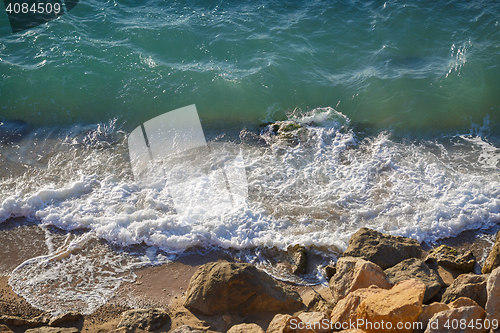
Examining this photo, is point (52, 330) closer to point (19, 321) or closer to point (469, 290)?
point (19, 321)

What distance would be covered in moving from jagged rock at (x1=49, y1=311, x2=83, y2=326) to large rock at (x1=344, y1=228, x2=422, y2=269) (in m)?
3.78

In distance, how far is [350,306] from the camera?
3799 mm

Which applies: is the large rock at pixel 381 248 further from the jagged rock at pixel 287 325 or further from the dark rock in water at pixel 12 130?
the dark rock in water at pixel 12 130

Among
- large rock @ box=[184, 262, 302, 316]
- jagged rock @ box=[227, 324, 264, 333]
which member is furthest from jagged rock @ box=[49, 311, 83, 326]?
jagged rock @ box=[227, 324, 264, 333]

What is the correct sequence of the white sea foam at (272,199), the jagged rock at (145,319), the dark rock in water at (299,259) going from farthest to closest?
the white sea foam at (272,199) → the dark rock in water at (299,259) → the jagged rock at (145,319)

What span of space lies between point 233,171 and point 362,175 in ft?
8.93

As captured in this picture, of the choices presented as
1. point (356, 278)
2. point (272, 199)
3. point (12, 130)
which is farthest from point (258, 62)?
point (356, 278)

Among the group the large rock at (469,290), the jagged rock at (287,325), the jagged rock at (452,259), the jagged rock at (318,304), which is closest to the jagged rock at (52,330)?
the jagged rock at (287,325)

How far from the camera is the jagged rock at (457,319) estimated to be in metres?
3.38

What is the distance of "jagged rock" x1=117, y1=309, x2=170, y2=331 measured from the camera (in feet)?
13.4

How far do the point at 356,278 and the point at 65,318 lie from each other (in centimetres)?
367

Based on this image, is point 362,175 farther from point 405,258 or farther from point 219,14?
point 219,14

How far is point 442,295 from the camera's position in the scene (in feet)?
13.9

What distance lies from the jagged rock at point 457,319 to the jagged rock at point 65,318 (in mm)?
4077
